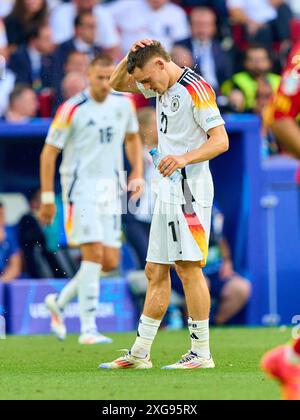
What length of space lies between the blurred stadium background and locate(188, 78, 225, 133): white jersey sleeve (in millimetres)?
5609

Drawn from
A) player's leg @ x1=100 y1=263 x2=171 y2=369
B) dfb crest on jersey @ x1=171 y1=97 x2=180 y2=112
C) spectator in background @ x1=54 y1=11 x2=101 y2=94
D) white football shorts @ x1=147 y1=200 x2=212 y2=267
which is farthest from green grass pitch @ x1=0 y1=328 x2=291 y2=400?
spectator in background @ x1=54 y1=11 x2=101 y2=94

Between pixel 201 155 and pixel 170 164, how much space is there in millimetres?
251

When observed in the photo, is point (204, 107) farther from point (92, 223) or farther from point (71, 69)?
point (71, 69)

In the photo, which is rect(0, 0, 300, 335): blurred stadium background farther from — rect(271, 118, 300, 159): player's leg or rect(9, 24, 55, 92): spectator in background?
rect(271, 118, 300, 159): player's leg

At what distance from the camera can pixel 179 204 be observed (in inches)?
321

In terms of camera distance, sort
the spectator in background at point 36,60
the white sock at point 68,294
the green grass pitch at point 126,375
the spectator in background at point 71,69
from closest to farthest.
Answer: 1. the green grass pitch at point 126,375
2. the white sock at point 68,294
3. the spectator in background at point 71,69
4. the spectator in background at point 36,60

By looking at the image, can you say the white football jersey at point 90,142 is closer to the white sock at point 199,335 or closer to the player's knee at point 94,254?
the player's knee at point 94,254

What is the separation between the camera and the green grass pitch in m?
6.69

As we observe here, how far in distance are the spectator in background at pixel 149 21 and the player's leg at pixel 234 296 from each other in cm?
382

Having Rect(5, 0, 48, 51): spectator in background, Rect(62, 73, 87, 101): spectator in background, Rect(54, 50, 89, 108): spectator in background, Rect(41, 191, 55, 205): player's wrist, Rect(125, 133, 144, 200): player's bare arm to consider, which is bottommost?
Rect(41, 191, 55, 205): player's wrist

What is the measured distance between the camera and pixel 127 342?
37.0 feet

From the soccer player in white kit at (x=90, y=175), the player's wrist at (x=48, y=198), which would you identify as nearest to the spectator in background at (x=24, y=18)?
the soccer player in white kit at (x=90, y=175)

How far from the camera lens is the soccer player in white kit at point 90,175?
11555 millimetres

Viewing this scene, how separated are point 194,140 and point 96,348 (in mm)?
2979
